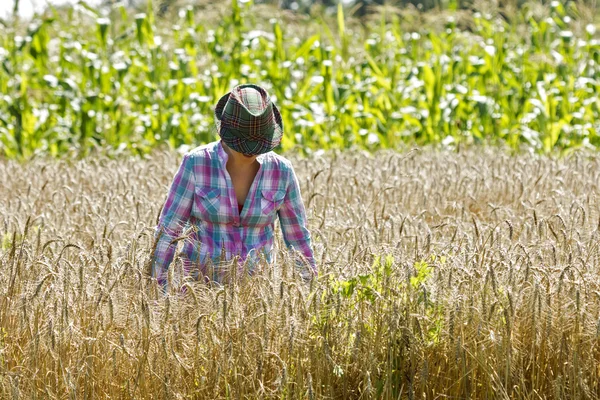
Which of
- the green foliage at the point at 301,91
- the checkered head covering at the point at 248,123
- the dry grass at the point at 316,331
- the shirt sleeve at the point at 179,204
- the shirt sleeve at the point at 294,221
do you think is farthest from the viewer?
Result: the green foliage at the point at 301,91

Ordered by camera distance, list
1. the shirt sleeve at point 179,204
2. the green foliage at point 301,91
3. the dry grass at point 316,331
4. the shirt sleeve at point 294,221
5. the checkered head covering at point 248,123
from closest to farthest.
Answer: the dry grass at point 316,331
the checkered head covering at point 248,123
the shirt sleeve at point 179,204
the shirt sleeve at point 294,221
the green foliage at point 301,91

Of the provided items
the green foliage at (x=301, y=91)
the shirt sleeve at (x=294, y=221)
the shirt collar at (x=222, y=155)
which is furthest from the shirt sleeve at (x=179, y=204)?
the green foliage at (x=301, y=91)

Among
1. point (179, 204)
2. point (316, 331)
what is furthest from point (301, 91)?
point (316, 331)

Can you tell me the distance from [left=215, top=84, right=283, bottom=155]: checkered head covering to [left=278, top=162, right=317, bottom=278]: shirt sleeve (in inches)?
10.7

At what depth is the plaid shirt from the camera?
12.3ft

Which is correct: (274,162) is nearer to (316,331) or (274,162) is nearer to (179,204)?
(179,204)

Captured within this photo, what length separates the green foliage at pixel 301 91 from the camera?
8.38 meters

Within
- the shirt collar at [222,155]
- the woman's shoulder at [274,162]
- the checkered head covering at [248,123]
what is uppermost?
the checkered head covering at [248,123]

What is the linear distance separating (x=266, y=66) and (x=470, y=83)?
1.87 m

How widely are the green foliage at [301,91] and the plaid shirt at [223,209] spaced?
13.9 feet

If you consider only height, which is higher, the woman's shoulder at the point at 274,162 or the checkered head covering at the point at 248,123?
the checkered head covering at the point at 248,123

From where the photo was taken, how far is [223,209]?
3.79m

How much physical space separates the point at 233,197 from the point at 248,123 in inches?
13.9

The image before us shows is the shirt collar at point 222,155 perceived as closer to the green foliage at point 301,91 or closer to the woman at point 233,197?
the woman at point 233,197
